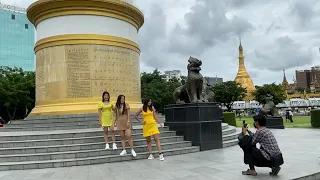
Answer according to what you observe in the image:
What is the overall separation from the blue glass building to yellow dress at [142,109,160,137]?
200 ft

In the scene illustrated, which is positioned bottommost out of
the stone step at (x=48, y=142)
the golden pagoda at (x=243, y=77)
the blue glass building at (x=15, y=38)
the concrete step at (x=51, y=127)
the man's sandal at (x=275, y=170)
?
the man's sandal at (x=275, y=170)

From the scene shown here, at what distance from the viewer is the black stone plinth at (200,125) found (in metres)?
9.80

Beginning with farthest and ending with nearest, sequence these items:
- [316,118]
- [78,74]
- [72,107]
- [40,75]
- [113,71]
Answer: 1. [316,118]
2. [40,75]
3. [113,71]
4. [78,74]
5. [72,107]

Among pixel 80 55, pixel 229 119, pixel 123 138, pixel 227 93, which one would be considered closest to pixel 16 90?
pixel 80 55

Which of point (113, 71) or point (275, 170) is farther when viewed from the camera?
point (113, 71)

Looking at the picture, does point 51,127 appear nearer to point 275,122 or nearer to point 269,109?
point 275,122

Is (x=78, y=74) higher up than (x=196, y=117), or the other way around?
(x=78, y=74)

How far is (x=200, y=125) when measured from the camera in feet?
32.1

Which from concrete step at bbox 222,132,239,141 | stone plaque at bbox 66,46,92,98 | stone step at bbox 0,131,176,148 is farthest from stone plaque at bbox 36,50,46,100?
concrete step at bbox 222,132,239,141

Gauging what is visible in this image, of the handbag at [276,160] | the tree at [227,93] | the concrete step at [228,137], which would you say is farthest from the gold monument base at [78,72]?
the tree at [227,93]

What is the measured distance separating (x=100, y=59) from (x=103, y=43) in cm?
72

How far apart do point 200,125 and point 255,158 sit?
3957 millimetres

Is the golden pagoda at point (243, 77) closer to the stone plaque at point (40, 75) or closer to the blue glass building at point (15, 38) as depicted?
the blue glass building at point (15, 38)

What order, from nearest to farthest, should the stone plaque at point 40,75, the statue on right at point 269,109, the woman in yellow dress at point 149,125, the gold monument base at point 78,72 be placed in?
the woman in yellow dress at point 149,125 → the gold monument base at point 78,72 → the stone plaque at point 40,75 → the statue on right at point 269,109
